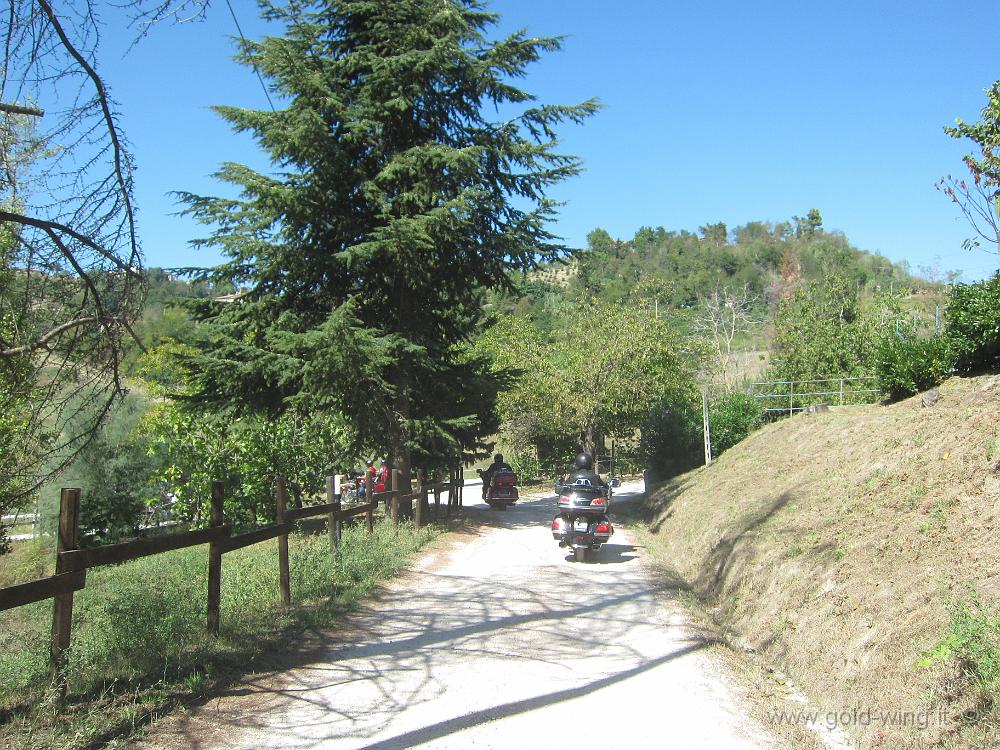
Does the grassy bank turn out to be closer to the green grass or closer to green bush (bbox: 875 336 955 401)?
the green grass

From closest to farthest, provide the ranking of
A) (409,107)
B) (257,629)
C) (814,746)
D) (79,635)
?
(814,746)
(79,635)
(257,629)
(409,107)

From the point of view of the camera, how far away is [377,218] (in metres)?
17.0

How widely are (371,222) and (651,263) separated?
120 meters

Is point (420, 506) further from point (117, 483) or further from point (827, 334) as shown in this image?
point (827, 334)

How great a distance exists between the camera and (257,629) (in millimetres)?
7875

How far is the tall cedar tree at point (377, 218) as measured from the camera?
16203 mm

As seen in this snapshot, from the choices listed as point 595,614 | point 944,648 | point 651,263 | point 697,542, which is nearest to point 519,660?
point 595,614

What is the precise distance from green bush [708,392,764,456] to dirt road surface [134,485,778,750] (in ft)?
57.3

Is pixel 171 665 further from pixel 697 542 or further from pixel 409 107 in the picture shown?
pixel 409 107

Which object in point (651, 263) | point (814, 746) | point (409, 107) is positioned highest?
point (651, 263)

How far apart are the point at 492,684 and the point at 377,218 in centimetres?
1250

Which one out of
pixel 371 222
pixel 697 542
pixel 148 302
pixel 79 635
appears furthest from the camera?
pixel 371 222

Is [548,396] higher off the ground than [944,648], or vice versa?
[548,396]

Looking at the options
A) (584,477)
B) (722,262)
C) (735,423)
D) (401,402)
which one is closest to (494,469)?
(735,423)
